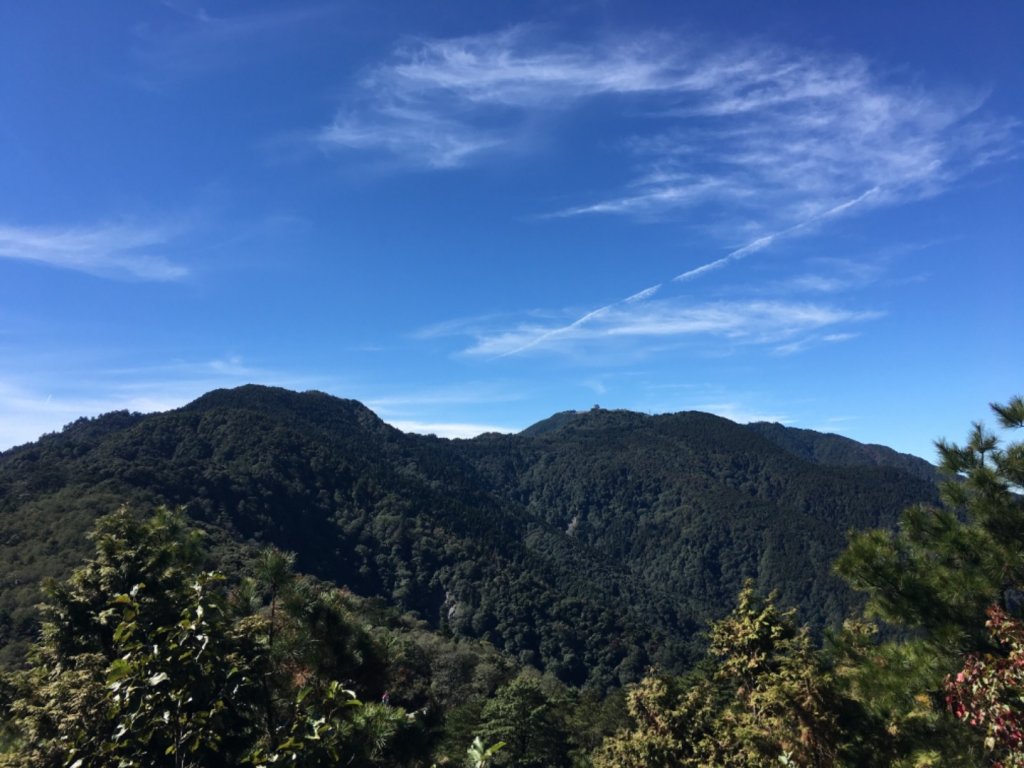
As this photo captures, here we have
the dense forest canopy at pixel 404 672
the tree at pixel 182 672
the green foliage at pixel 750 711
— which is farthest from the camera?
the green foliage at pixel 750 711

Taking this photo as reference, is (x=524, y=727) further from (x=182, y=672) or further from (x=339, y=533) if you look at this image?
(x=339, y=533)

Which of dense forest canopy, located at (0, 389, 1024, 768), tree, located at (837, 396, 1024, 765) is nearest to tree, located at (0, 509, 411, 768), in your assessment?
dense forest canopy, located at (0, 389, 1024, 768)

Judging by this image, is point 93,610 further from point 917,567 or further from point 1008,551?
point 1008,551

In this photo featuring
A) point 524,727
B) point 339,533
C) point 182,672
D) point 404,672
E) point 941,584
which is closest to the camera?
point 182,672

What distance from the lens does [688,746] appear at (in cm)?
1032

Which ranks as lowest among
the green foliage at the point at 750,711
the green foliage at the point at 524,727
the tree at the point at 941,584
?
the green foliage at the point at 524,727

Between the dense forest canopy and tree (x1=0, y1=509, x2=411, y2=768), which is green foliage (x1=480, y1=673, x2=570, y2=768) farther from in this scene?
tree (x1=0, y1=509, x2=411, y2=768)

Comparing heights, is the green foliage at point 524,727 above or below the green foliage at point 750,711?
below

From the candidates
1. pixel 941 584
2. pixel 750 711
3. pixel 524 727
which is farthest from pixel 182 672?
pixel 524 727

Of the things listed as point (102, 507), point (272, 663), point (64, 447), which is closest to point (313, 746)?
point (272, 663)

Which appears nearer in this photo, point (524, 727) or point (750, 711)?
point (750, 711)

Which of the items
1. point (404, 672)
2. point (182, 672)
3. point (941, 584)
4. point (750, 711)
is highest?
point (182, 672)

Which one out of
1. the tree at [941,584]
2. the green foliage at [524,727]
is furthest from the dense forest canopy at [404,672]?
the green foliage at [524,727]

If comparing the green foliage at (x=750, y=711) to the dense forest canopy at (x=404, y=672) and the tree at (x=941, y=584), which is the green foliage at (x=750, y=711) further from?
the tree at (x=941, y=584)
